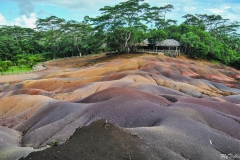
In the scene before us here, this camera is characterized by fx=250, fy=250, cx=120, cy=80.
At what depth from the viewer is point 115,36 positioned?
62344 millimetres

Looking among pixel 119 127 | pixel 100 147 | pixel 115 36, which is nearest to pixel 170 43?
pixel 115 36

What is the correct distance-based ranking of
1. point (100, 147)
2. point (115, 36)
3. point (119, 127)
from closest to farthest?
1. point (100, 147)
2. point (119, 127)
3. point (115, 36)

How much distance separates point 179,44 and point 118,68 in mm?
28934

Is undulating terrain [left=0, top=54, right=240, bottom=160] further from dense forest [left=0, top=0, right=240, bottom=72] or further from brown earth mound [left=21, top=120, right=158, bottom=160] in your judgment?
dense forest [left=0, top=0, right=240, bottom=72]

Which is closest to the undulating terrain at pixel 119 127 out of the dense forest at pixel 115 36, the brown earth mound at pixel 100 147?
the brown earth mound at pixel 100 147

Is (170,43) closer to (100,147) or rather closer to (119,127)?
(119,127)

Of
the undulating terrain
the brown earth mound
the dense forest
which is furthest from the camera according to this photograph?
the dense forest

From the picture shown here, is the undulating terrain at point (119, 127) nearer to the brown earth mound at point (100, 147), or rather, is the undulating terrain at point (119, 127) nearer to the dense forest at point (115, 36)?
the brown earth mound at point (100, 147)

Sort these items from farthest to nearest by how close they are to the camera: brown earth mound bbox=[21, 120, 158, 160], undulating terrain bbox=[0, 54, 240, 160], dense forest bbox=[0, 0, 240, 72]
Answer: dense forest bbox=[0, 0, 240, 72]
undulating terrain bbox=[0, 54, 240, 160]
brown earth mound bbox=[21, 120, 158, 160]

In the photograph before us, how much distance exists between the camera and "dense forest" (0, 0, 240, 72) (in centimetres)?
6138

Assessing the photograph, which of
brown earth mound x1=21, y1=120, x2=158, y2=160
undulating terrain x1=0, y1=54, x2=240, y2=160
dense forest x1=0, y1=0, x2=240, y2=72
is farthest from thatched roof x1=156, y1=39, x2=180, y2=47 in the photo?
brown earth mound x1=21, y1=120, x2=158, y2=160

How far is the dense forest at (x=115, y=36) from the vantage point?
201ft

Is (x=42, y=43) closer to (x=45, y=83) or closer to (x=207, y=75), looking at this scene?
(x=45, y=83)

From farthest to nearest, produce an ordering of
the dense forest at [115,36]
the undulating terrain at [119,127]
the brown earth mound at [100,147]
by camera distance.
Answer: the dense forest at [115,36]
the undulating terrain at [119,127]
the brown earth mound at [100,147]
